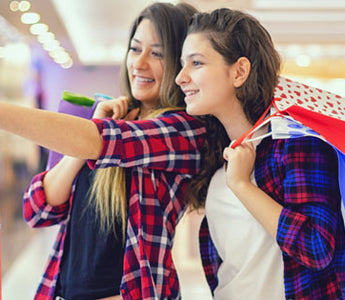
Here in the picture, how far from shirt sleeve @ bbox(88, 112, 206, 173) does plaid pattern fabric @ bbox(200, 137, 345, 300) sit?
0.21 metres

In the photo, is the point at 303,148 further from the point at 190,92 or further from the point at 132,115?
the point at 132,115

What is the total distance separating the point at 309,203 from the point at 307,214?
0.03 m

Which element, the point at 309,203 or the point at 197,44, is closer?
the point at 309,203

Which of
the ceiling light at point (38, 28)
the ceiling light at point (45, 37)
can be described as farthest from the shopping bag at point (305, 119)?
the ceiling light at point (45, 37)

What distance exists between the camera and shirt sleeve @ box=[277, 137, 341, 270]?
45.8 inches

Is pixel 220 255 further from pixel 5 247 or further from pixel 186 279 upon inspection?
pixel 5 247

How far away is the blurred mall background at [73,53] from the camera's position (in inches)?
174

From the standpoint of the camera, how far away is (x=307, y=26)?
278 inches

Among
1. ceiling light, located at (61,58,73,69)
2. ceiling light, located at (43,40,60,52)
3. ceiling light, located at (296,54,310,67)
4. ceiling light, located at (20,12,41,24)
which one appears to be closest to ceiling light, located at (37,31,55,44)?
ceiling light, located at (43,40,60,52)

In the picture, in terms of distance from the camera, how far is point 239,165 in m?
1.29

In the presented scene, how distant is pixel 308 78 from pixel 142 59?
8.64 metres

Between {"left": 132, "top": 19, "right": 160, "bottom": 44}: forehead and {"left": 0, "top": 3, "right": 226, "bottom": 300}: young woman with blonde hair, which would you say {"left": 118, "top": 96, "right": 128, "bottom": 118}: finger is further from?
{"left": 132, "top": 19, "right": 160, "bottom": 44}: forehead

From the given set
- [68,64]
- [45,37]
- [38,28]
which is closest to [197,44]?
[38,28]

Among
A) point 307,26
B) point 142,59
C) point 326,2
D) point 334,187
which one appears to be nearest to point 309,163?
point 334,187
